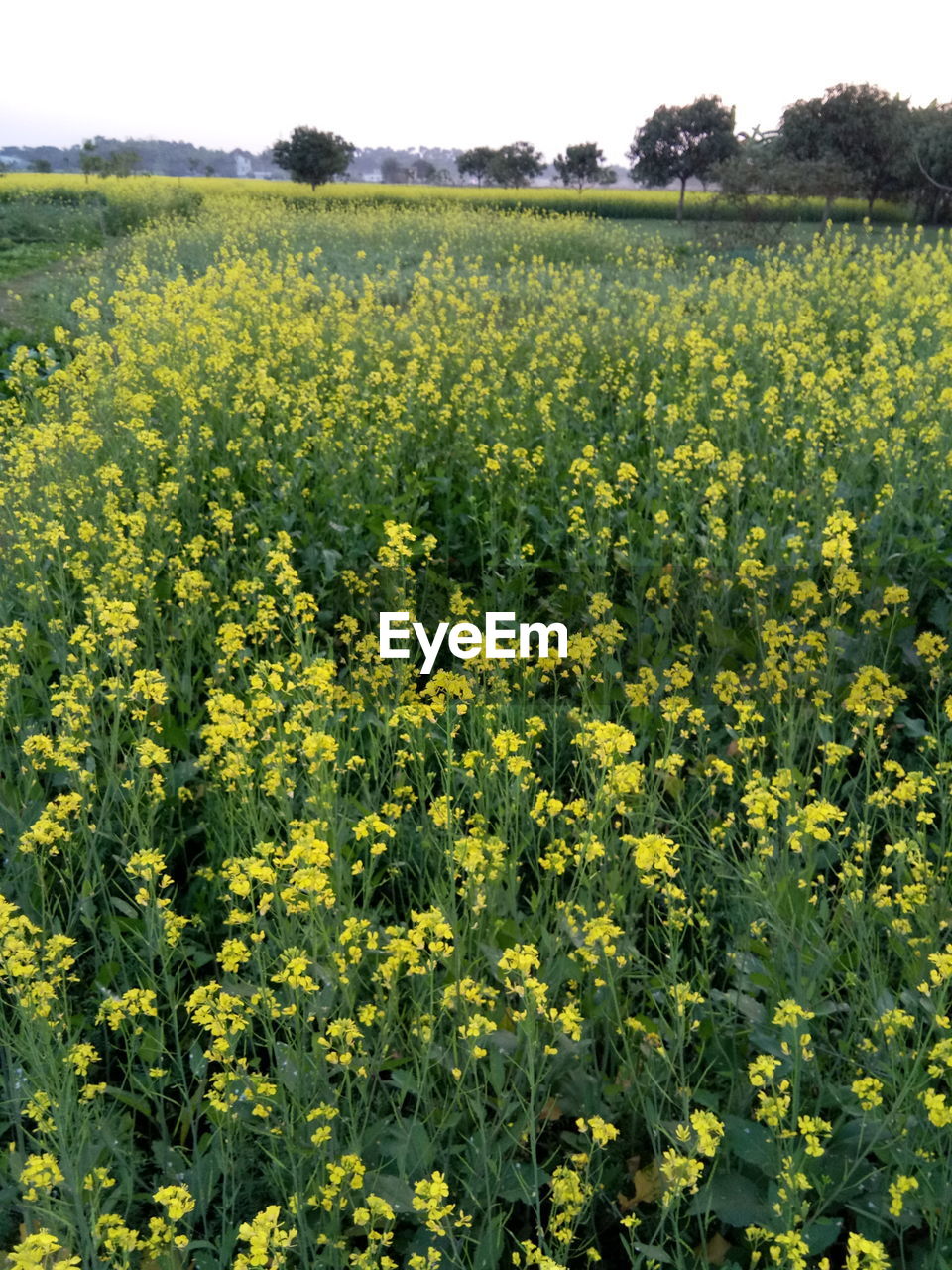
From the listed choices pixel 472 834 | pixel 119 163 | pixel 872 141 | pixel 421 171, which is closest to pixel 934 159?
pixel 872 141

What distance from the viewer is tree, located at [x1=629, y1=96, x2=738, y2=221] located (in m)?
42.6

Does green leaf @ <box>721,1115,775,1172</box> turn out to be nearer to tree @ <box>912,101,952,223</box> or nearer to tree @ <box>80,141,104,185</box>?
tree @ <box>912,101,952,223</box>

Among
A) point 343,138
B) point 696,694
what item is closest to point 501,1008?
point 696,694

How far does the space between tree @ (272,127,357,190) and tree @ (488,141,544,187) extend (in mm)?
14167

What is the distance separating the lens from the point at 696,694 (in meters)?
3.66

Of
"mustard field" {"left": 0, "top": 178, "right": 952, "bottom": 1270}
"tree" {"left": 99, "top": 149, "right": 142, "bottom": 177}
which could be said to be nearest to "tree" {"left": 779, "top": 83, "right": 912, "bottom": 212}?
"tree" {"left": 99, "top": 149, "right": 142, "bottom": 177}

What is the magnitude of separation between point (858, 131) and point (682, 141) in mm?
14549

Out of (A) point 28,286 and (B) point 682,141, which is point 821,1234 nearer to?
(A) point 28,286

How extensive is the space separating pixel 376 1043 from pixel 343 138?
4301 cm

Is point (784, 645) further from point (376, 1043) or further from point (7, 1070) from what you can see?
point (7, 1070)

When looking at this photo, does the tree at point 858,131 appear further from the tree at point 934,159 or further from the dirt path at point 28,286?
the dirt path at point 28,286

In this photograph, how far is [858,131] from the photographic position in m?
30.6

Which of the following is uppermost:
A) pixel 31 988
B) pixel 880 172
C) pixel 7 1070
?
pixel 880 172

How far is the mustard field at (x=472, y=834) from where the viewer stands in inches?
72.3
